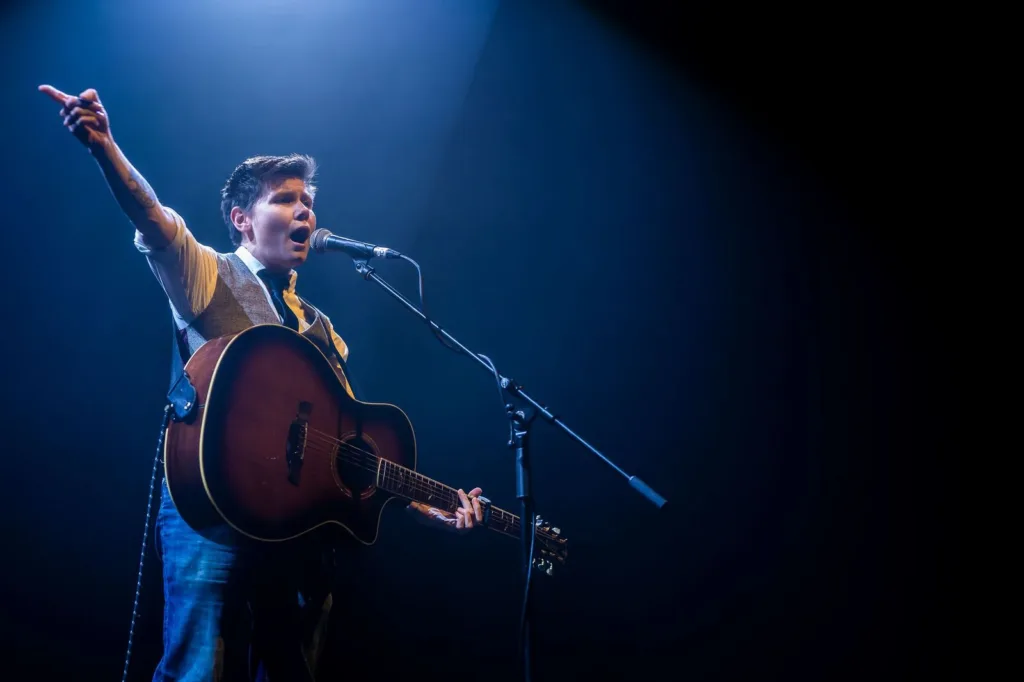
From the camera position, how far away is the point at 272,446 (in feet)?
5.72

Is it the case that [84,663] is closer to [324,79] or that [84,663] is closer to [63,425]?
[63,425]

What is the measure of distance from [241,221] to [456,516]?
138cm

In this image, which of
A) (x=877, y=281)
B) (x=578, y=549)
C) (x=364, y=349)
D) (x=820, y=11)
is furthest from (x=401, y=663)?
(x=820, y=11)

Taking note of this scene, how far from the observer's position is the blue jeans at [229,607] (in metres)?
1.63

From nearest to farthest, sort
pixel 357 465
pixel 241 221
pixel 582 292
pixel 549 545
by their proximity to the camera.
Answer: pixel 357 465, pixel 241 221, pixel 549 545, pixel 582 292

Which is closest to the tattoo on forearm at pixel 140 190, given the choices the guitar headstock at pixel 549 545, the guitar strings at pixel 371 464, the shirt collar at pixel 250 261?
the shirt collar at pixel 250 261

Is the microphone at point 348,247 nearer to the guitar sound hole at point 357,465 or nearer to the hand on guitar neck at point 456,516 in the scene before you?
the guitar sound hole at point 357,465

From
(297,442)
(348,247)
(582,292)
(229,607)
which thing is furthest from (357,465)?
(582,292)

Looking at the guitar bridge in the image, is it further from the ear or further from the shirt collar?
the ear

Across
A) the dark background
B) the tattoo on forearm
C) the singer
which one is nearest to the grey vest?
the singer

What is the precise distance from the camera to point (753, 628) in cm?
320

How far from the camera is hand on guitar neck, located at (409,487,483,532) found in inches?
94.5

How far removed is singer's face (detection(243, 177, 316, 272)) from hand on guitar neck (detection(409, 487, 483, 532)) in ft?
3.40

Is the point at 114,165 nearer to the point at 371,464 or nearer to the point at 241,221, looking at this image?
the point at 241,221
